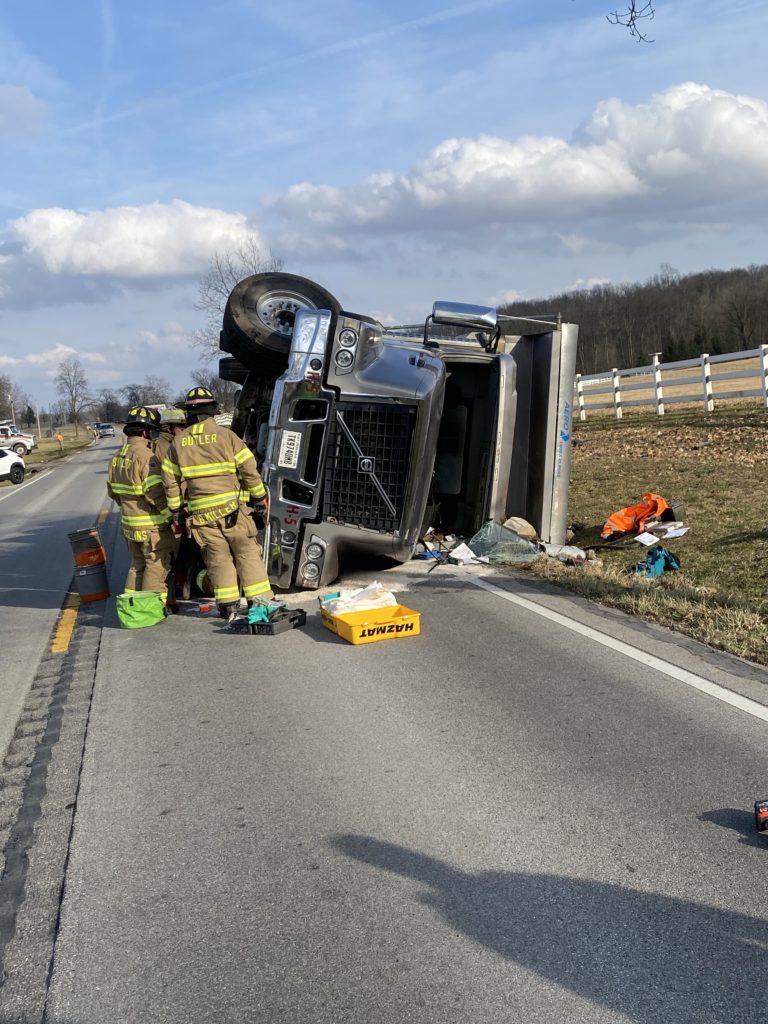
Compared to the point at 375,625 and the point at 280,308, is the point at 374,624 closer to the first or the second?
the point at 375,625

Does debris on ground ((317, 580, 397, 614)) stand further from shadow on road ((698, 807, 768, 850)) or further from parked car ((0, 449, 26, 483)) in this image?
parked car ((0, 449, 26, 483))

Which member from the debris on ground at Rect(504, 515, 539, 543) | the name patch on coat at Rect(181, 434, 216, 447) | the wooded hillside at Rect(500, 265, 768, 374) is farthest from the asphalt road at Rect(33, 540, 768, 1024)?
the wooded hillside at Rect(500, 265, 768, 374)

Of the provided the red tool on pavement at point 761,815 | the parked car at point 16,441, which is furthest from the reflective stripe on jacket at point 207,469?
the parked car at point 16,441

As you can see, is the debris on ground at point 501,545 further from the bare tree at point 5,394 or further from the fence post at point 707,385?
the bare tree at point 5,394

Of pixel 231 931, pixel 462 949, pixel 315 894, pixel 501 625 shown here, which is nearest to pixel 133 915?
pixel 231 931

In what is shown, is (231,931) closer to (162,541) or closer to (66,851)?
(66,851)

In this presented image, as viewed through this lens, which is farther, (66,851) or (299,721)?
(299,721)

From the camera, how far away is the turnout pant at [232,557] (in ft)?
23.4

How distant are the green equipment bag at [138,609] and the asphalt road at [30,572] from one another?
0.65m

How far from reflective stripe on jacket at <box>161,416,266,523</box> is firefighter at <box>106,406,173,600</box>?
61 centimetres

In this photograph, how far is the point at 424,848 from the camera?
344 centimetres

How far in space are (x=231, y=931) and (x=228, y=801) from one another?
1.03 metres

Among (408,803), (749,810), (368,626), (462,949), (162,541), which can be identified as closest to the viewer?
(462,949)

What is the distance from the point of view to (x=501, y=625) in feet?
22.3
